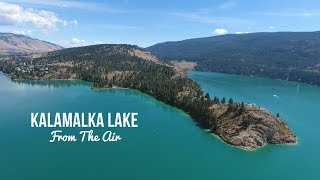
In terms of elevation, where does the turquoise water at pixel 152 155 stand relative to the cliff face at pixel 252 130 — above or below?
below

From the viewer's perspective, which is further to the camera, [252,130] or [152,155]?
[252,130]

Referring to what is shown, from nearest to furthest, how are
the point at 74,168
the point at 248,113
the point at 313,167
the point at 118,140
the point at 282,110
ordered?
the point at 74,168
the point at 313,167
the point at 118,140
the point at 248,113
the point at 282,110

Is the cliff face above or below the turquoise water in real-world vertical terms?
above

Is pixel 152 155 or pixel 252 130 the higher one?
pixel 252 130

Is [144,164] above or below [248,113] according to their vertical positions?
below

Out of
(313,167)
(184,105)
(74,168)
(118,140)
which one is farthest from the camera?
(184,105)

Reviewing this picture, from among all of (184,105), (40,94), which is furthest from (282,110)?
(40,94)

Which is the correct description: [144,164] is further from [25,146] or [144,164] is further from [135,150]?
[25,146]

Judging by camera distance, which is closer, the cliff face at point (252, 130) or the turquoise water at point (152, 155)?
the turquoise water at point (152, 155)
